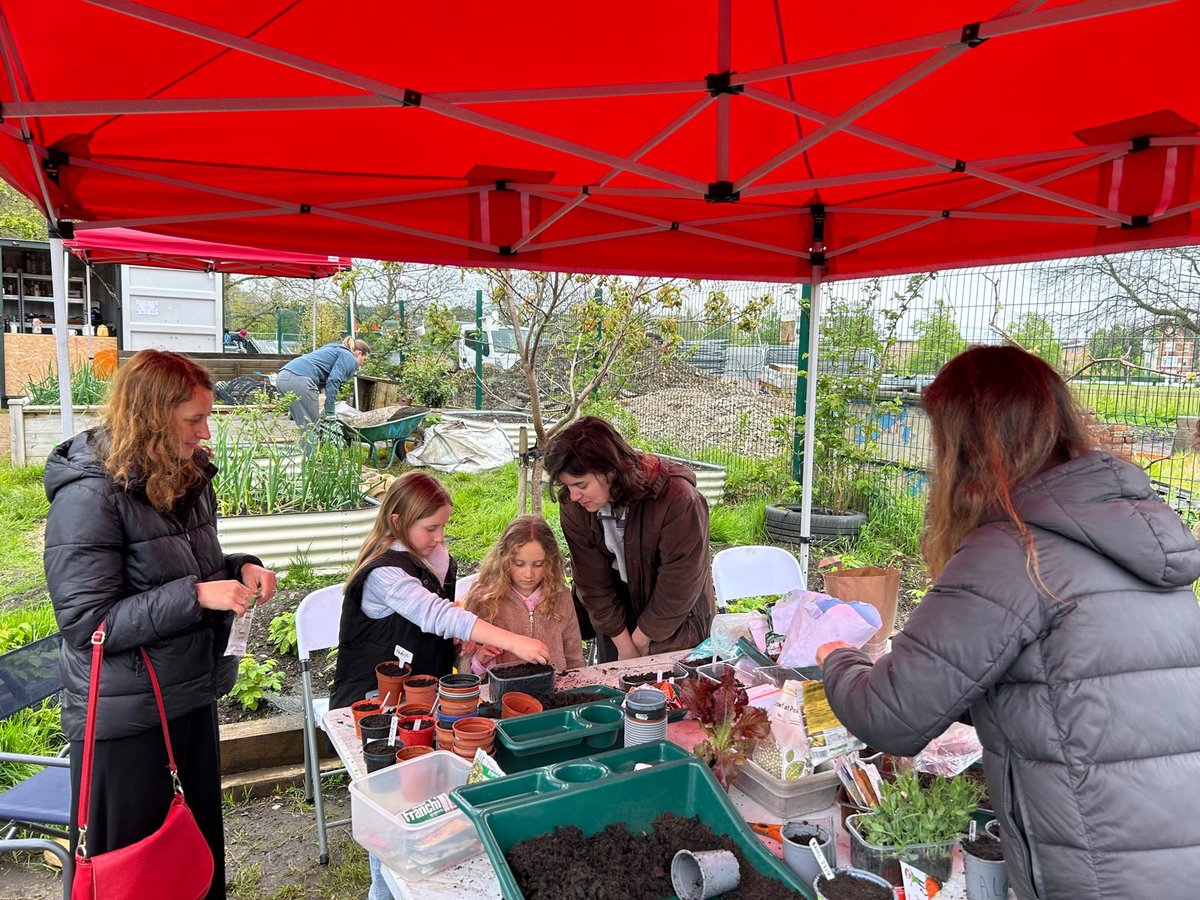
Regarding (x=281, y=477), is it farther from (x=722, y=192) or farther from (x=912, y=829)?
(x=912, y=829)

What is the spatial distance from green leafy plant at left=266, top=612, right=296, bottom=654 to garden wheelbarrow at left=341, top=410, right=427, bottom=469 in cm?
317

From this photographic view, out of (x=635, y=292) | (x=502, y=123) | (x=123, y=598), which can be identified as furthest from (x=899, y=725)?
(x=635, y=292)

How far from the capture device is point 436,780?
5.56ft

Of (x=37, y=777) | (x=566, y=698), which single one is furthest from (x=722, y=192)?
(x=37, y=777)

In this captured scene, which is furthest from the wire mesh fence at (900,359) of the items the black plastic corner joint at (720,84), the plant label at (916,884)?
the plant label at (916,884)

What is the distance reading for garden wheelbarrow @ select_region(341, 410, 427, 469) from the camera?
7.60 meters

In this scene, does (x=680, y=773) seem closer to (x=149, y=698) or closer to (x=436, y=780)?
(x=436, y=780)

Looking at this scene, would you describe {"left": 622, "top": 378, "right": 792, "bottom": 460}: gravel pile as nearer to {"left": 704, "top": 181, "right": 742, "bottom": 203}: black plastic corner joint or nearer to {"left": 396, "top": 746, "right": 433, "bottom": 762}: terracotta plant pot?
{"left": 704, "top": 181, "right": 742, "bottom": 203}: black plastic corner joint

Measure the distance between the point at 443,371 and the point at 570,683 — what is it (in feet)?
26.2

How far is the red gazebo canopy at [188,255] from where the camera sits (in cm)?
418

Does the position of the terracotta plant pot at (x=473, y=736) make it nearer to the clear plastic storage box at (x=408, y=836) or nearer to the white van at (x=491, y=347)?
the clear plastic storage box at (x=408, y=836)

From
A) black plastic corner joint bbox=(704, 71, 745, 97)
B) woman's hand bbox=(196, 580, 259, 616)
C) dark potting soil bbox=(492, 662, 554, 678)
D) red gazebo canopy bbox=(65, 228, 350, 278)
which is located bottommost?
dark potting soil bbox=(492, 662, 554, 678)

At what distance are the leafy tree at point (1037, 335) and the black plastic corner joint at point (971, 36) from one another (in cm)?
466

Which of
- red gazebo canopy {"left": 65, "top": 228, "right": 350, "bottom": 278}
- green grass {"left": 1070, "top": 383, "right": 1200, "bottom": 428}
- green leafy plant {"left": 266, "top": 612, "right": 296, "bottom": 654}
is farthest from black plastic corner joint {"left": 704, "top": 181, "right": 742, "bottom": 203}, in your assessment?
green grass {"left": 1070, "top": 383, "right": 1200, "bottom": 428}
